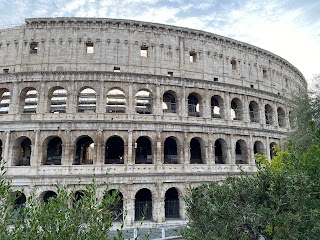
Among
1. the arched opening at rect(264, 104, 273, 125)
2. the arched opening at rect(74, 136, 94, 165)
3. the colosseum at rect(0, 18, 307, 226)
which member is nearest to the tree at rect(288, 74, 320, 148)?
the colosseum at rect(0, 18, 307, 226)

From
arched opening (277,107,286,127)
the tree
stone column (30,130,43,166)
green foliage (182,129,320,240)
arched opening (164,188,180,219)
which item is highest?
arched opening (277,107,286,127)

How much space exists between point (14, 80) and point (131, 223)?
15760 millimetres

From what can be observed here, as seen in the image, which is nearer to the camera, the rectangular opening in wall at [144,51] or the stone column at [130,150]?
the stone column at [130,150]

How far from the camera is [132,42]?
78.1 ft

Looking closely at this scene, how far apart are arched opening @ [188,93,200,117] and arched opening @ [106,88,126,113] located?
6652 millimetres

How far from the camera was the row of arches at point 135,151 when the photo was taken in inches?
904

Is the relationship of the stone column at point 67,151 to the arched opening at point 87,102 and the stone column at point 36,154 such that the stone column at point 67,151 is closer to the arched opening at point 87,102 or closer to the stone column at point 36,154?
the stone column at point 36,154

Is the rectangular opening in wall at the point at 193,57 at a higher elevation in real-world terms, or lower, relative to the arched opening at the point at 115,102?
higher

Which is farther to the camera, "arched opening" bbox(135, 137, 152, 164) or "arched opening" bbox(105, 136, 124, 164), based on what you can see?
"arched opening" bbox(135, 137, 152, 164)

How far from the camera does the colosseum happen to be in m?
21.0

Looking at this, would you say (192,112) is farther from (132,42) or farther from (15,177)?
(15,177)

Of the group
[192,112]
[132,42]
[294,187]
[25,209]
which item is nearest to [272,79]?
[192,112]

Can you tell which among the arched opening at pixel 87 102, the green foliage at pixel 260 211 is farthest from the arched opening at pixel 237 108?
the green foliage at pixel 260 211

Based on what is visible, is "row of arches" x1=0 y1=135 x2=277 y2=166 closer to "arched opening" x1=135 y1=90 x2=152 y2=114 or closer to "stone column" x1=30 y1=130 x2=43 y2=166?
"stone column" x1=30 y1=130 x2=43 y2=166
